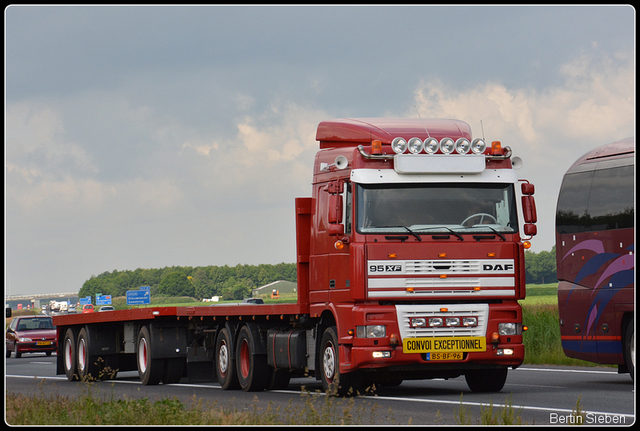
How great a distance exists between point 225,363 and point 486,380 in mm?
4990

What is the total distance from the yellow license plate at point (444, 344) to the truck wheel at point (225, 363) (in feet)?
15.5

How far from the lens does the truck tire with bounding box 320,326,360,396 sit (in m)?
15.3

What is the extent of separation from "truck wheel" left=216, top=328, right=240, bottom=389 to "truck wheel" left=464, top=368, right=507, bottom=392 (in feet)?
14.1

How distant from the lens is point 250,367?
1781 cm

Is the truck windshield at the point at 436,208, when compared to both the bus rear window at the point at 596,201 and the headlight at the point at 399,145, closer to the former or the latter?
the headlight at the point at 399,145

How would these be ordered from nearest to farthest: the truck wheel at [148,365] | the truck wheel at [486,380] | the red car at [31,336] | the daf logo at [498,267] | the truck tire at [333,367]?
the daf logo at [498,267] → the truck tire at [333,367] → the truck wheel at [486,380] → the truck wheel at [148,365] → the red car at [31,336]

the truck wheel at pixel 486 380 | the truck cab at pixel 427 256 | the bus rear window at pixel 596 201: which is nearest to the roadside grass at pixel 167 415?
the truck cab at pixel 427 256

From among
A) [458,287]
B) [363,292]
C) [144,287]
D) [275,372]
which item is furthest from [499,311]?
[144,287]

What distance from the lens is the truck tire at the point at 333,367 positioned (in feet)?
50.3

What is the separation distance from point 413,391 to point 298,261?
2856mm

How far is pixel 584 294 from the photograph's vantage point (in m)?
17.4

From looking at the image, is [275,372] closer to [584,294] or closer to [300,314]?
[300,314]

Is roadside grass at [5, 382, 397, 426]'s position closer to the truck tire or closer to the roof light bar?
the truck tire

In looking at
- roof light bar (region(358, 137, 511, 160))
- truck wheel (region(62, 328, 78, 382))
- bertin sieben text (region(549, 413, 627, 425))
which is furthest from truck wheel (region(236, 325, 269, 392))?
bertin sieben text (region(549, 413, 627, 425))
